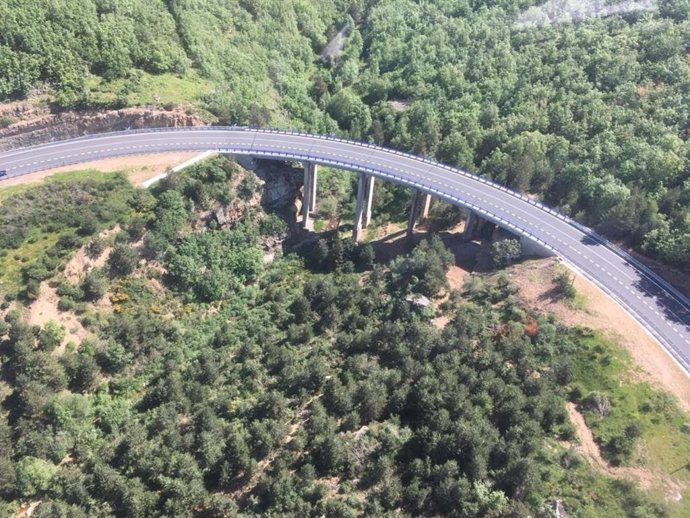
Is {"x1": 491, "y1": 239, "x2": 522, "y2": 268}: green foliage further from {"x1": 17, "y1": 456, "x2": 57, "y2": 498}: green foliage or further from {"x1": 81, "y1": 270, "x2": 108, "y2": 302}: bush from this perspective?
{"x1": 17, "y1": 456, "x2": 57, "y2": 498}: green foliage

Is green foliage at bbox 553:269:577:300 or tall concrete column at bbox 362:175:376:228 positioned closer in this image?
green foliage at bbox 553:269:577:300

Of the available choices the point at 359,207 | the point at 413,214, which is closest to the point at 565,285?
the point at 413,214

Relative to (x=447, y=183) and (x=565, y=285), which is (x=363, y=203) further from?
(x=565, y=285)

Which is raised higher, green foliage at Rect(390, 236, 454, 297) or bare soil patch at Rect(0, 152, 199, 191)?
bare soil patch at Rect(0, 152, 199, 191)

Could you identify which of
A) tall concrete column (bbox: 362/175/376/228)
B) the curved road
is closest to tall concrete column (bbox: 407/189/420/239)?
the curved road

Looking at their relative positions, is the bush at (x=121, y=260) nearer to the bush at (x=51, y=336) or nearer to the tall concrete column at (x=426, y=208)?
the bush at (x=51, y=336)

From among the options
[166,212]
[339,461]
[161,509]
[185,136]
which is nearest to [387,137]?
[185,136]

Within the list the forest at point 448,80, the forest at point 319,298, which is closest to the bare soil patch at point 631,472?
the forest at point 319,298

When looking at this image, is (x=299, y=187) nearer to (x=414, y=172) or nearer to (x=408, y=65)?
(x=414, y=172)
